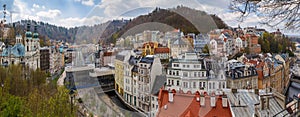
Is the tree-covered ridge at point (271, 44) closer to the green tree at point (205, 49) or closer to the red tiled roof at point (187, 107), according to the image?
the green tree at point (205, 49)

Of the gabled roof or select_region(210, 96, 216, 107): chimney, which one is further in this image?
the gabled roof

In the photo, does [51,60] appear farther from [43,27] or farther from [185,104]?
[185,104]

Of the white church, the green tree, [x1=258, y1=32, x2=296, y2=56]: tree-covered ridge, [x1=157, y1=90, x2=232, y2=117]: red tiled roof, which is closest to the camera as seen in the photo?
[x1=157, y1=90, x2=232, y2=117]: red tiled roof

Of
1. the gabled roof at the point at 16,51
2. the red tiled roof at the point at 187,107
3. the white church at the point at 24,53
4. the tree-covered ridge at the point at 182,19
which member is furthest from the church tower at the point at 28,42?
the red tiled roof at the point at 187,107

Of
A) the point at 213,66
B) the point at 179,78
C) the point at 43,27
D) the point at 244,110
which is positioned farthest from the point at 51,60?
the point at 244,110

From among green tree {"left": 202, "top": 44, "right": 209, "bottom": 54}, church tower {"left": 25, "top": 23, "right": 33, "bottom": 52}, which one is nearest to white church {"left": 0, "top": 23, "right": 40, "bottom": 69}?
church tower {"left": 25, "top": 23, "right": 33, "bottom": 52}

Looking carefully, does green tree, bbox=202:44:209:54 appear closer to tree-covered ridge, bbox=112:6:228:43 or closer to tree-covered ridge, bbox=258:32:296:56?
tree-covered ridge, bbox=112:6:228:43

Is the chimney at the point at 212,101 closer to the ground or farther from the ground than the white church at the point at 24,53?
closer to the ground

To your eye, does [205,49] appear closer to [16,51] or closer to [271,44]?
[16,51]
